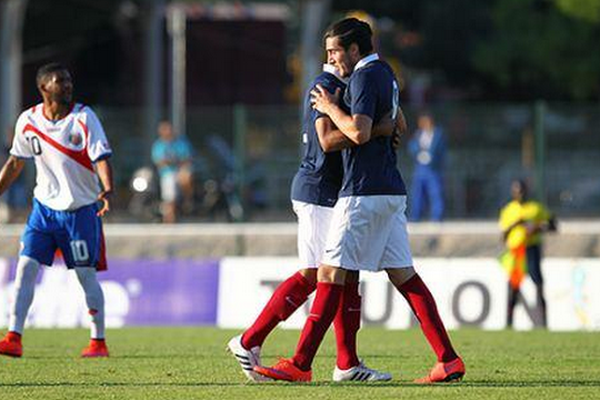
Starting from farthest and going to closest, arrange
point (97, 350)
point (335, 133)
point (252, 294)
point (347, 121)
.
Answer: point (252, 294) < point (97, 350) < point (335, 133) < point (347, 121)

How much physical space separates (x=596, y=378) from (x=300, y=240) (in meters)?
2.10

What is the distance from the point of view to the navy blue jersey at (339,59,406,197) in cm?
1015

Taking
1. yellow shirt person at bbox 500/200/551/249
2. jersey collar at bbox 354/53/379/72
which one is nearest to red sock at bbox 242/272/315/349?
jersey collar at bbox 354/53/379/72

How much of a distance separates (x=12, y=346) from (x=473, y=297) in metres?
8.57

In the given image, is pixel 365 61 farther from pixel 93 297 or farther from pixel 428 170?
pixel 428 170

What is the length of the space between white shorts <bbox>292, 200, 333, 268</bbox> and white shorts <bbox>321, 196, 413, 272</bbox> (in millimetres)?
259

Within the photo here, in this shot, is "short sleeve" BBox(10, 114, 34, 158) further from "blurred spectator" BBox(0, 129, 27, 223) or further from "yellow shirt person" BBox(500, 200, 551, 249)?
"blurred spectator" BBox(0, 129, 27, 223)

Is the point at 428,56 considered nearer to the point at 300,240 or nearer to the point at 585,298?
the point at 585,298

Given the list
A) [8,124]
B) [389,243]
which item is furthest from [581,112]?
[389,243]

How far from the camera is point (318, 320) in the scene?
34.0 feet

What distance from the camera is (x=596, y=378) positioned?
11.1m

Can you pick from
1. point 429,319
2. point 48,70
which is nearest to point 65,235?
point 48,70

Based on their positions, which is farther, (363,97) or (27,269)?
(27,269)

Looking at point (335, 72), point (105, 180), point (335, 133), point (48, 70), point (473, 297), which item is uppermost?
point (48, 70)
